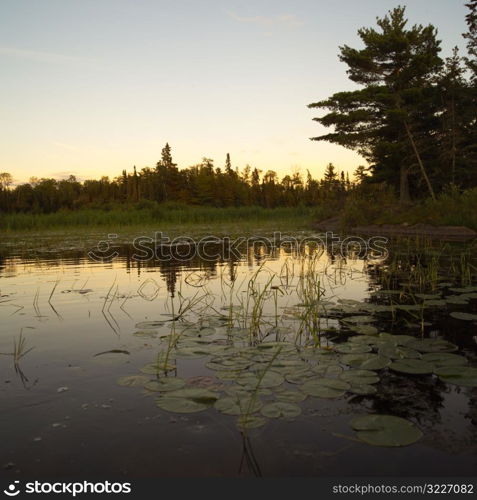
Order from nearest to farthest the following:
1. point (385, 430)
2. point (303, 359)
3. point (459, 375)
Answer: point (385, 430) < point (459, 375) < point (303, 359)

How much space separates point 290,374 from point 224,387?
53 centimetres

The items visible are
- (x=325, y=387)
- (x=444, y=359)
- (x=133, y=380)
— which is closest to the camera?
(x=325, y=387)

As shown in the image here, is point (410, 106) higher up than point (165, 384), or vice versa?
point (410, 106)

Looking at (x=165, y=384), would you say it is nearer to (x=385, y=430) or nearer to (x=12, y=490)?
(x=12, y=490)

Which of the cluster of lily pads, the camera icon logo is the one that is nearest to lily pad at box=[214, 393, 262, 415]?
the cluster of lily pads

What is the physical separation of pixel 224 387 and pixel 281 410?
21.0 inches

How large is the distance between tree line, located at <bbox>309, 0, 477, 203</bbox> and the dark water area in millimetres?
21943

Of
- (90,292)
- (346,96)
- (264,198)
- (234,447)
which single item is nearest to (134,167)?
(264,198)

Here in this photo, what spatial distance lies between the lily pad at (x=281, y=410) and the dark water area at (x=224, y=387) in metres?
0.02

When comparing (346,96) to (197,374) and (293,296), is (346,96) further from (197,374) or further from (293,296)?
(197,374)

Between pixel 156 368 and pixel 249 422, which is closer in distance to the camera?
pixel 249 422

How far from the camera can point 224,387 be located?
9.71ft

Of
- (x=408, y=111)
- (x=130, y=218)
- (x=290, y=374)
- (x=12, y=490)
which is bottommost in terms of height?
(x=12, y=490)

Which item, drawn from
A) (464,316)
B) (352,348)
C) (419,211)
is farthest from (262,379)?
(419,211)
